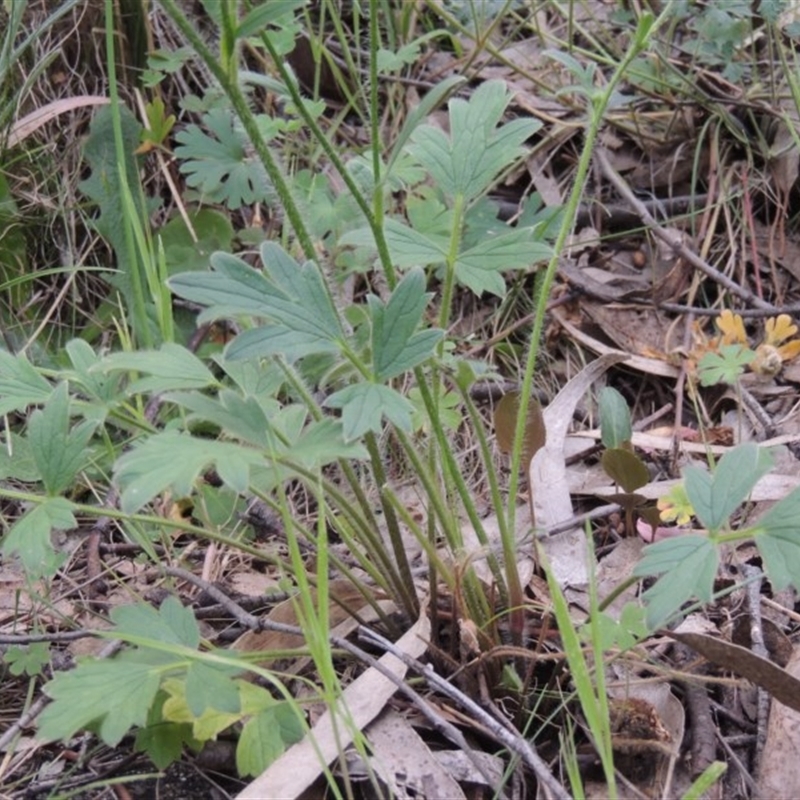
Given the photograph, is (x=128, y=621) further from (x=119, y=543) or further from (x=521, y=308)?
(x=521, y=308)

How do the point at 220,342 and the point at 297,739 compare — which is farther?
the point at 220,342

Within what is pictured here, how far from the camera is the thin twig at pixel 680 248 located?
2.14m

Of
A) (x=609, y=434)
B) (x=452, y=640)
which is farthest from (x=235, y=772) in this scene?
(x=609, y=434)

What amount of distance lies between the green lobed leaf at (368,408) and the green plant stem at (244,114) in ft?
0.63

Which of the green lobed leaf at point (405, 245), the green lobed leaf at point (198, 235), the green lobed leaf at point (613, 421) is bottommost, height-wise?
the green lobed leaf at point (613, 421)

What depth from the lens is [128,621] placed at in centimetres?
124

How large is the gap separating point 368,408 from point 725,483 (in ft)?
1.33

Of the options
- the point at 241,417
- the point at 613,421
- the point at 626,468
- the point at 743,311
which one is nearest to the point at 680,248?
the point at 743,311

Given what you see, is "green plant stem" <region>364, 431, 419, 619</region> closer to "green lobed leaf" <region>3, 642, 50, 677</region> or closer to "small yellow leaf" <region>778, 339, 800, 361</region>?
"green lobed leaf" <region>3, 642, 50, 677</region>

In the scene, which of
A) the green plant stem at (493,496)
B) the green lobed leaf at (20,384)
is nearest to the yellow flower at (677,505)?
the green plant stem at (493,496)

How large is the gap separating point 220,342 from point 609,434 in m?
0.88

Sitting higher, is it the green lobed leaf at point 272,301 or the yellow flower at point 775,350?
the green lobed leaf at point 272,301

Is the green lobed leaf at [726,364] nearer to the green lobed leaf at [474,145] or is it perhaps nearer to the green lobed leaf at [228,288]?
the green lobed leaf at [474,145]

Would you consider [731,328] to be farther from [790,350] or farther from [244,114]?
[244,114]
